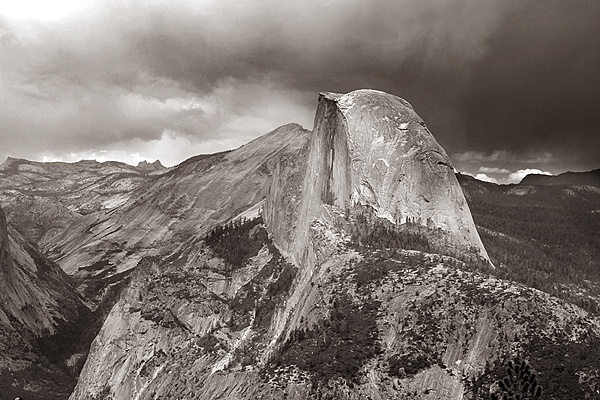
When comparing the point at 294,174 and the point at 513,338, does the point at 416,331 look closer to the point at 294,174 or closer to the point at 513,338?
the point at 513,338

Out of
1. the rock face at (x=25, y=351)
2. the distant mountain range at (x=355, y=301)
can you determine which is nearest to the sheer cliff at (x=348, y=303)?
the distant mountain range at (x=355, y=301)

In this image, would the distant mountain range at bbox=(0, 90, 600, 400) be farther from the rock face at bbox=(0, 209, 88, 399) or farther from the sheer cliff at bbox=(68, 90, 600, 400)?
the rock face at bbox=(0, 209, 88, 399)

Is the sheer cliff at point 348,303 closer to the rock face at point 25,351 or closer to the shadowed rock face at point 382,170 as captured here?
the shadowed rock face at point 382,170

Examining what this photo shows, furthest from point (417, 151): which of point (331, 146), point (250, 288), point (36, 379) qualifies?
point (36, 379)

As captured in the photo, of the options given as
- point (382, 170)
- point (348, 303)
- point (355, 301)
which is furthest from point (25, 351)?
point (355, 301)

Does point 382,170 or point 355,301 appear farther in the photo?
point 382,170

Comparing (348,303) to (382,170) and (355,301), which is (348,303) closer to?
A: (355,301)

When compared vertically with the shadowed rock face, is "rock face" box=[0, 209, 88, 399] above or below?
below

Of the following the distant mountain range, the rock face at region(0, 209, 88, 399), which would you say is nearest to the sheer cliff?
the distant mountain range
